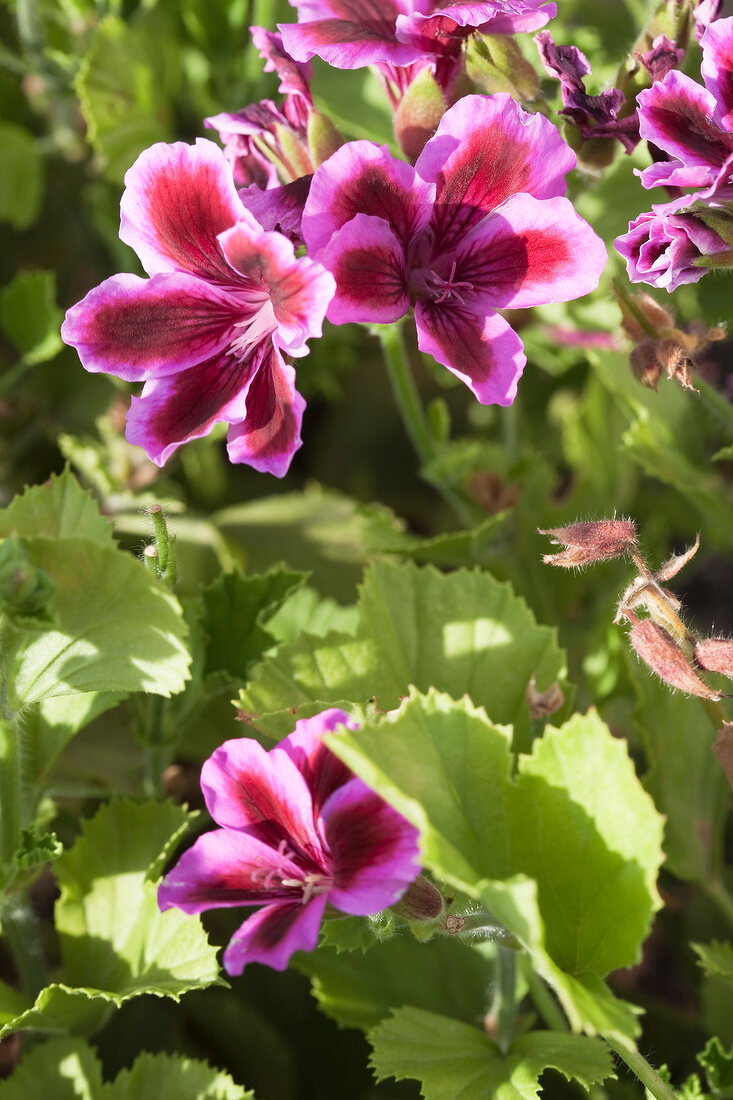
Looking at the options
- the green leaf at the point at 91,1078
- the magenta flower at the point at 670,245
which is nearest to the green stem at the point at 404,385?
the magenta flower at the point at 670,245

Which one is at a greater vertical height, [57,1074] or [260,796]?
[260,796]

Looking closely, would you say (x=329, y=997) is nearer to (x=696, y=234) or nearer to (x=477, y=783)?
(x=477, y=783)

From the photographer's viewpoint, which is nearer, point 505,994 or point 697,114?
point 697,114

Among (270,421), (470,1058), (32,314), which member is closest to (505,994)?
(470,1058)

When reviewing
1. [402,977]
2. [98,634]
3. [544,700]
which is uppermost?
[98,634]

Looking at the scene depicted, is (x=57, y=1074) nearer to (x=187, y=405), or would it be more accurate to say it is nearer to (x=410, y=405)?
(x=187, y=405)

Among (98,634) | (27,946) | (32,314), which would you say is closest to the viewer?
(98,634)
